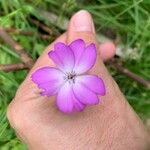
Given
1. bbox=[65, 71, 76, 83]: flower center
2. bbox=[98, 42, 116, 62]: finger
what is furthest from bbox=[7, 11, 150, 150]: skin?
bbox=[98, 42, 116, 62]: finger

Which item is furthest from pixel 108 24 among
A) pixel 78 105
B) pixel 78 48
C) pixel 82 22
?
pixel 78 105

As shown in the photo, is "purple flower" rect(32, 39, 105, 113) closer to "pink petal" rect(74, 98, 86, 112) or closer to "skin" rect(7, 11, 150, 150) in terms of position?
"pink petal" rect(74, 98, 86, 112)

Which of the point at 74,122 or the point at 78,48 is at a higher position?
the point at 78,48

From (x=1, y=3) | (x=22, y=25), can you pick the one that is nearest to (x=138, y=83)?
(x=22, y=25)

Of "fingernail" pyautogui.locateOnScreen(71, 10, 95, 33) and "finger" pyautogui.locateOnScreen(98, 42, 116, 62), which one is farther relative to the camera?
"finger" pyautogui.locateOnScreen(98, 42, 116, 62)

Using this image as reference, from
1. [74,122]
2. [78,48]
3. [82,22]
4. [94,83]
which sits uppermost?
[82,22]

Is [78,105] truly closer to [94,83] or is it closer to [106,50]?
[94,83]

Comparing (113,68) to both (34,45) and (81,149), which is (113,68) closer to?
(34,45)

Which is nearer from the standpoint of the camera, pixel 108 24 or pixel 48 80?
pixel 48 80
